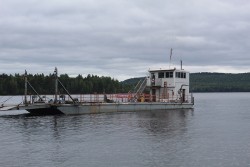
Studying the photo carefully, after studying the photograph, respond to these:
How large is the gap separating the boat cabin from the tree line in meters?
86.7

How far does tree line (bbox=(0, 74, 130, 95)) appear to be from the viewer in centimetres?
14838

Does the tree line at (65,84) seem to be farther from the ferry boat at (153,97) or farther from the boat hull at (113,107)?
the boat hull at (113,107)

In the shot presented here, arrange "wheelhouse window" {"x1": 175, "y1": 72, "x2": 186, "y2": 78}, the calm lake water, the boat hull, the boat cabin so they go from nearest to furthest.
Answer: the calm lake water, the boat hull, the boat cabin, "wheelhouse window" {"x1": 175, "y1": 72, "x2": 186, "y2": 78}

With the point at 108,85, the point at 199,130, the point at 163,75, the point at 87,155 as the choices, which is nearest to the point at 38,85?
the point at 108,85

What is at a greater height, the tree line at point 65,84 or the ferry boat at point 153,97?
the tree line at point 65,84

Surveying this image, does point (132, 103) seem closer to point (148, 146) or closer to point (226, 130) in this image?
point (226, 130)

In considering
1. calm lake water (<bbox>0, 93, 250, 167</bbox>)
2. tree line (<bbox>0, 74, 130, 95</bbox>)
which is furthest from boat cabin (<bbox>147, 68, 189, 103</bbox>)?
tree line (<bbox>0, 74, 130, 95</bbox>)

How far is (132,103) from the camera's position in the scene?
54406mm

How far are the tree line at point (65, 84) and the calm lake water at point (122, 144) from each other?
353 feet

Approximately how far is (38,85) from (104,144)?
4991 inches

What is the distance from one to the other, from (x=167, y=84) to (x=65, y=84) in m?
109

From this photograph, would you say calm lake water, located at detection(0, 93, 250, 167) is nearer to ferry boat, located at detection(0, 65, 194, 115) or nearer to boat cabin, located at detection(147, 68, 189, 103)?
ferry boat, located at detection(0, 65, 194, 115)

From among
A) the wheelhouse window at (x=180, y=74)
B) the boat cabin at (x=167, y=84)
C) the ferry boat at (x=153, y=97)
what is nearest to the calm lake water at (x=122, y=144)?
the ferry boat at (x=153, y=97)

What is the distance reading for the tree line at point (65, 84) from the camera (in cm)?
14838
